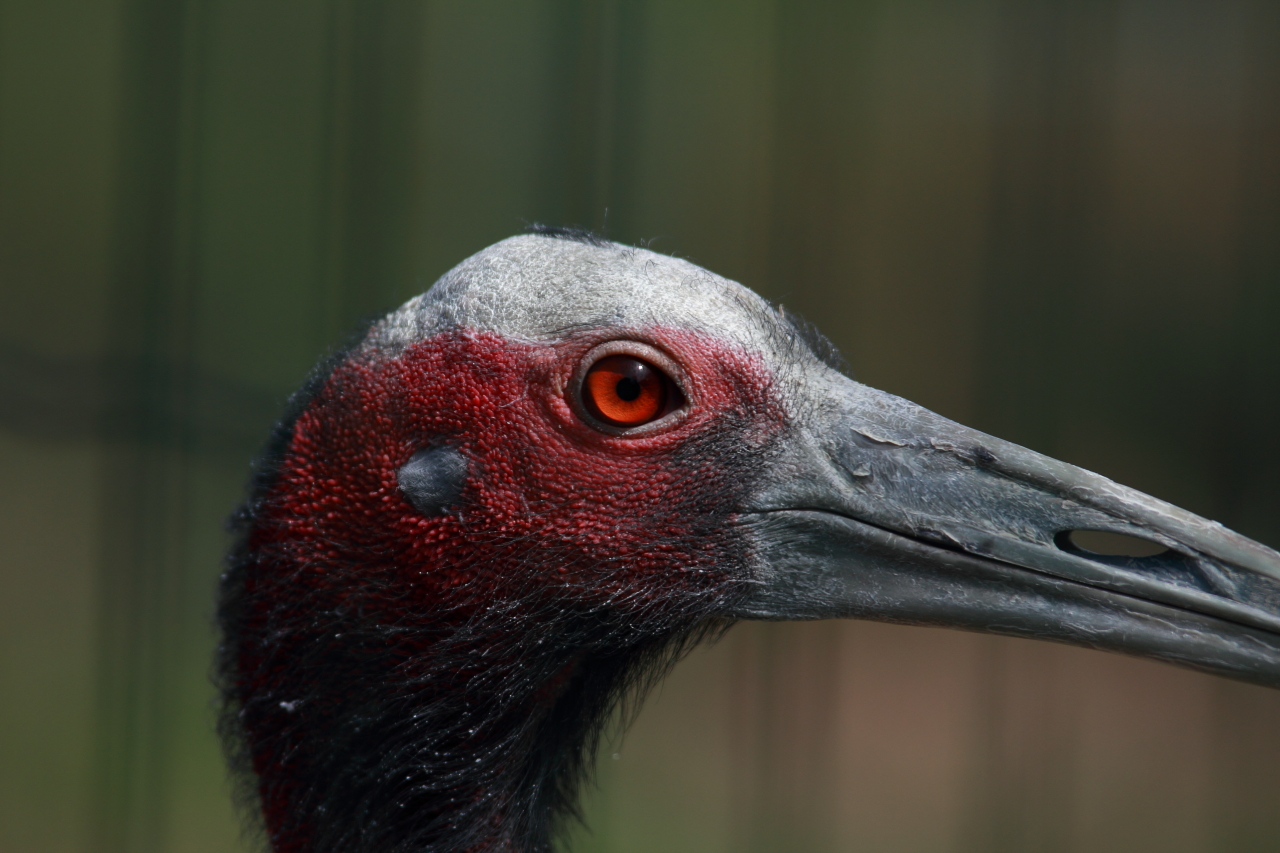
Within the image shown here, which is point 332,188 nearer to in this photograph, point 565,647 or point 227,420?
point 227,420

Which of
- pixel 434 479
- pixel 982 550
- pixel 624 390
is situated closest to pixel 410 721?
pixel 434 479

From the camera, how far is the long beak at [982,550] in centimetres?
165

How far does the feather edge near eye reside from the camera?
1.91 metres

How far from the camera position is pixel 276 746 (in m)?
2.09

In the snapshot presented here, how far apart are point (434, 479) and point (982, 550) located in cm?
103

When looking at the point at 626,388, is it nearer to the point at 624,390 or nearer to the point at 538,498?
the point at 624,390

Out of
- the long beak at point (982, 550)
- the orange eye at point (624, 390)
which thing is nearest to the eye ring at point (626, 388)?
the orange eye at point (624, 390)

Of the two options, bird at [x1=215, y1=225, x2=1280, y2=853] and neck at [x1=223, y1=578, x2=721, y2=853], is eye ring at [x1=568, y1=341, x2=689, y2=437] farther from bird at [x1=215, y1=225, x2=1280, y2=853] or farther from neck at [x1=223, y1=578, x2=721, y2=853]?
neck at [x1=223, y1=578, x2=721, y2=853]

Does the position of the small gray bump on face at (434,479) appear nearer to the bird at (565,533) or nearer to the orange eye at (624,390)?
the bird at (565,533)

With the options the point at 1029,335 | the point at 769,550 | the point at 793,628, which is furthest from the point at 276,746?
the point at 1029,335

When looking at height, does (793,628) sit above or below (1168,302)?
below

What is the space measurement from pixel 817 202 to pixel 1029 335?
1.25 metres

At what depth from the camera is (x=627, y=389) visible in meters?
1.92

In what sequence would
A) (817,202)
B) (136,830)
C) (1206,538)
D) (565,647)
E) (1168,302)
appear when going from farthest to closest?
(1168,302), (817,202), (136,830), (565,647), (1206,538)
